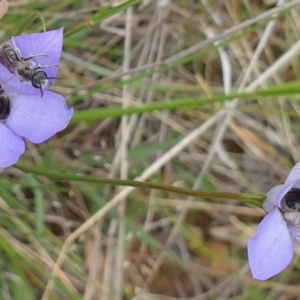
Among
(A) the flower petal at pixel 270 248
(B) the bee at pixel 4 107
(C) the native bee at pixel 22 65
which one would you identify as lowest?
(A) the flower petal at pixel 270 248

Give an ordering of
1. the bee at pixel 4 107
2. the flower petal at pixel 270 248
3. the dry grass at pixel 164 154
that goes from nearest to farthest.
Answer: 1. the flower petal at pixel 270 248
2. the bee at pixel 4 107
3. the dry grass at pixel 164 154

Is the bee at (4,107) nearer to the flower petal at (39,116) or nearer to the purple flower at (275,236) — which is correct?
the flower petal at (39,116)

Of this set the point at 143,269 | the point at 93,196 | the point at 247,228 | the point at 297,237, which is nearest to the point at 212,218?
the point at 247,228

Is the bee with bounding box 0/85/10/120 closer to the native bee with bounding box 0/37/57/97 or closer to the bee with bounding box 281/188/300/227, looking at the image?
the native bee with bounding box 0/37/57/97

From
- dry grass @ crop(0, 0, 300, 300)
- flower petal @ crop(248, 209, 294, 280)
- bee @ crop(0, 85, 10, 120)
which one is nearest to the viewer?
flower petal @ crop(248, 209, 294, 280)

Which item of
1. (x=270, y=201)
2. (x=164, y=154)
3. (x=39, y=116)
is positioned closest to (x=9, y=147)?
(x=39, y=116)

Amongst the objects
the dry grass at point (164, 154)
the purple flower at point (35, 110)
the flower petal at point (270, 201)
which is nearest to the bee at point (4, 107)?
the purple flower at point (35, 110)

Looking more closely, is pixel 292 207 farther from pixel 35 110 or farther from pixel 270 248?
pixel 35 110

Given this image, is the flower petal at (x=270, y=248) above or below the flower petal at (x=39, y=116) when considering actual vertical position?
below

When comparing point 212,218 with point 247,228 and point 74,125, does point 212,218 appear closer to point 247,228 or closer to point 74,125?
point 247,228

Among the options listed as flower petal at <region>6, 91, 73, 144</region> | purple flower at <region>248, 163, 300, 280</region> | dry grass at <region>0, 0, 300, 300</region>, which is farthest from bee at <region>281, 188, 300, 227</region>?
dry grass at <region>0, 0, 300, 300</region>
